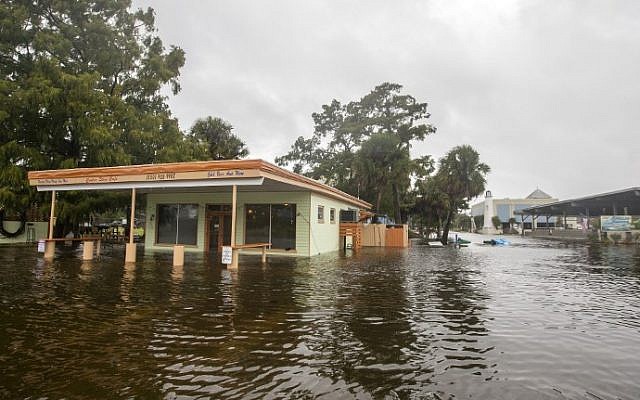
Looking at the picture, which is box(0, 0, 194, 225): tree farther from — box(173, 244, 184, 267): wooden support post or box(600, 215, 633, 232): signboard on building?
box(600, 215, 633, 232): signboard on building

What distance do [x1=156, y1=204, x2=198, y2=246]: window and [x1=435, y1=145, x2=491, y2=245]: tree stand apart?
23159 mm

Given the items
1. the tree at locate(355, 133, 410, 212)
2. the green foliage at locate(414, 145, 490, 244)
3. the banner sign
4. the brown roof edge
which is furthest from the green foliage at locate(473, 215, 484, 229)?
the banner sign

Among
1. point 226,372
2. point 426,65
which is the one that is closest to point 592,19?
point 426,65

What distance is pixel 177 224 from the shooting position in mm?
18406

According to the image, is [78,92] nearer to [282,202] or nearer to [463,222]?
[282,202]

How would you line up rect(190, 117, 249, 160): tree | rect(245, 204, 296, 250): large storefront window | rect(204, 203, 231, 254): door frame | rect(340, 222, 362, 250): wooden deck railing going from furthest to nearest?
rect(190, 117, 249, 160): tree → rect(340, 222, 362, 250): wooden deck railing → rect(204, 203, 231, 254): door frame → rect(245, 204, 296, 250): large storefront window

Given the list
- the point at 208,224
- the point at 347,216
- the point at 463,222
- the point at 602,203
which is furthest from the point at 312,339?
the point at 463,222

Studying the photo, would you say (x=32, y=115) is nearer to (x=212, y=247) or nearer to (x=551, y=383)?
(x=212, y=247)

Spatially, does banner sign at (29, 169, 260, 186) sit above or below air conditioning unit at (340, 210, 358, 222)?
above

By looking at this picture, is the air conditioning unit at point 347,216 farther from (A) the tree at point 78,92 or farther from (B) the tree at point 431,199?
(B) the tree at point 431,199

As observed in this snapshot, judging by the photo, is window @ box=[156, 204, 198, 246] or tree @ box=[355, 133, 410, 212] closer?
window @ box=[156, 204, 198, 246]

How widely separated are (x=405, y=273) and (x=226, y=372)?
8623 millimetres

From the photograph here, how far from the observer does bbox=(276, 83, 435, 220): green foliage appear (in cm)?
3138

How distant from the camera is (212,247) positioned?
17.8 meters
